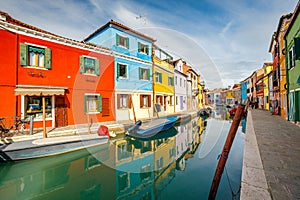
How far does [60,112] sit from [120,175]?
20.9 ft

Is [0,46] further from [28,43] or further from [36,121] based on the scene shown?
[36,121]

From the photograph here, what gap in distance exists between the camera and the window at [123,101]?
508 inches

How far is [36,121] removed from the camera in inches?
340

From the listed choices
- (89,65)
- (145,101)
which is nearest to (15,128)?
(89,65)

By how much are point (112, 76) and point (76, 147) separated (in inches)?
266

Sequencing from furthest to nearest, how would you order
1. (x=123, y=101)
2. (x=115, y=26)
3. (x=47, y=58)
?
(x=123, y=101) → (x=115, y=26) → (x=47, y=58)

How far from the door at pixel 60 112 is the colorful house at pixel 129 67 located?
3881mm

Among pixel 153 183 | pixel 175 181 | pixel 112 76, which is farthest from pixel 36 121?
pixel 175 181

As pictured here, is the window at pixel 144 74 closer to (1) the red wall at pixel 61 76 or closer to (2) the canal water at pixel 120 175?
(1) the red wall at pixel 61 76

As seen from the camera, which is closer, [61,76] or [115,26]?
[61,76]

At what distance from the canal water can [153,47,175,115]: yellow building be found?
33.4 ft

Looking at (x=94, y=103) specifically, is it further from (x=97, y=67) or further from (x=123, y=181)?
(x=123, y=181)

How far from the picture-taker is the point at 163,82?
18.7 m

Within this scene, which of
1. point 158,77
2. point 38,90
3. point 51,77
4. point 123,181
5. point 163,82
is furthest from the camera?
point 163,82
